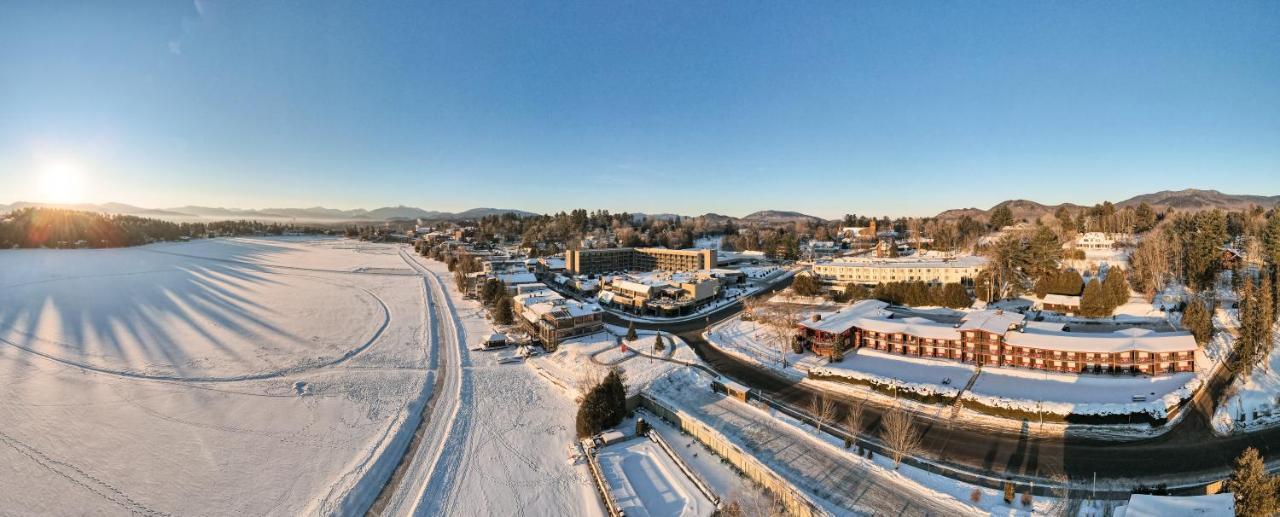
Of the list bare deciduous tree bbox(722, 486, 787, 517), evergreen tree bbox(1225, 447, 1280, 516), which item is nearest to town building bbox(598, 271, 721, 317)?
bare deciduous tree bbox(722, 486, 787, 517)

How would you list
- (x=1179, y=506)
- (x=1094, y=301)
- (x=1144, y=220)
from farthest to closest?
(x=1144, y=220) → (x=1094, y=301) → (x=1179, y=506)

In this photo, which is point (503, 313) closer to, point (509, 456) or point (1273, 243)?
point (509, 456)

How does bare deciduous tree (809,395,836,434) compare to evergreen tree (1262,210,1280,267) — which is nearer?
bare deciduous tree (809,395,836,434)

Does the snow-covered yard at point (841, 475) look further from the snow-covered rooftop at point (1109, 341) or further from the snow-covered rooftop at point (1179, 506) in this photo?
the snow-covered rooftop at point (1109, 341)

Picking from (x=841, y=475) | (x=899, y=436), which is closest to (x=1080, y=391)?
(x=899, y=436)

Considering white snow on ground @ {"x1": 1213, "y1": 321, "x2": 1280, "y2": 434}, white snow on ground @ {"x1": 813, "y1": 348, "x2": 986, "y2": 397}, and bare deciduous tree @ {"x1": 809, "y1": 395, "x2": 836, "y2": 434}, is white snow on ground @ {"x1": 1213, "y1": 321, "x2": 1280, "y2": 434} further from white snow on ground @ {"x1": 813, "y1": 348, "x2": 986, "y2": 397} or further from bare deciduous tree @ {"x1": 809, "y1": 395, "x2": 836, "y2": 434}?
bare deciduous tree @ {"x1": 809, "y1": 395, "x2": 836, "y2": 434}

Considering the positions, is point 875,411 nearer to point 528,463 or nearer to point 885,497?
point 885,497

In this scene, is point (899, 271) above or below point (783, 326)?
above
